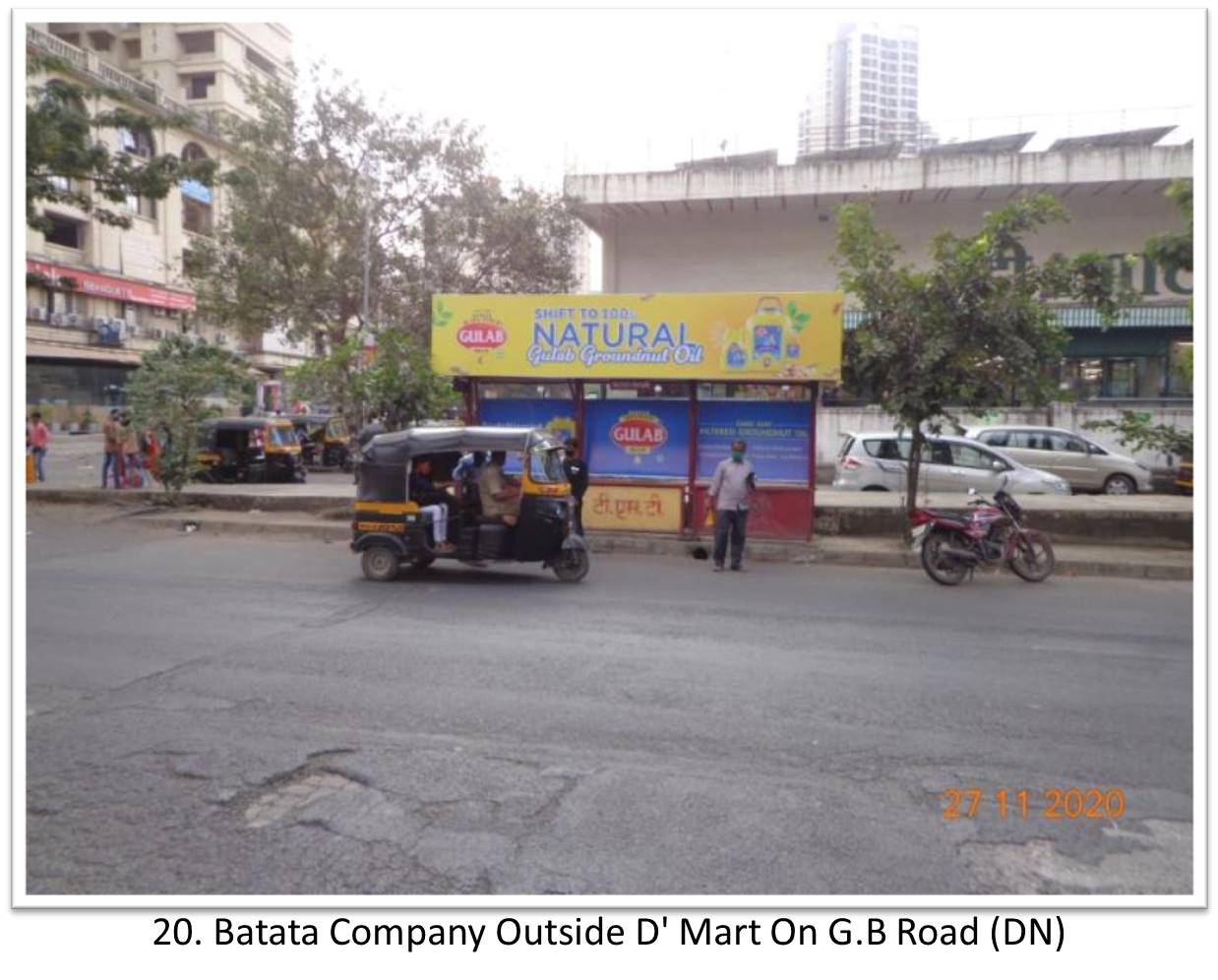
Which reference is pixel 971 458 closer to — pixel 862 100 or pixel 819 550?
pixel 819 550

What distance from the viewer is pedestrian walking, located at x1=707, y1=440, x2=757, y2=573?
12.0 meters

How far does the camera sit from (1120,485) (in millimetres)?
19344

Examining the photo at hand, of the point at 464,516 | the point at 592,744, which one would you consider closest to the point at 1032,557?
the point at 464,516

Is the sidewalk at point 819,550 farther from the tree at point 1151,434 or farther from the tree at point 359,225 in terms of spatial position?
the tree at point 359,225

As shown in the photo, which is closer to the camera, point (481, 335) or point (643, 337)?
point (643, 337)

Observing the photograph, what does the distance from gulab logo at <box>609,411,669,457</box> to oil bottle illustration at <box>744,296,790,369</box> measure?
186 centimetres

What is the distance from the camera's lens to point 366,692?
6.20 m

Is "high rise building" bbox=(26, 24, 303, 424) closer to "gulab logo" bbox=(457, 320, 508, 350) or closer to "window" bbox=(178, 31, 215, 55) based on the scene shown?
"window" bbox=(178, 31, 215, 55)

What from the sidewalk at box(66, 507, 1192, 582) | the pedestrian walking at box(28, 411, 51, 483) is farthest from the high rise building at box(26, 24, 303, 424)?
the sidewalk at box(66, 507, 1192, 582)

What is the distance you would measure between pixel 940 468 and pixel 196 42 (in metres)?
48.9

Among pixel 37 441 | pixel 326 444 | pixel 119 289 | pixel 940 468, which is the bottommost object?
pixel 940 468

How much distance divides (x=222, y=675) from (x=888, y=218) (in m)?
25.8
